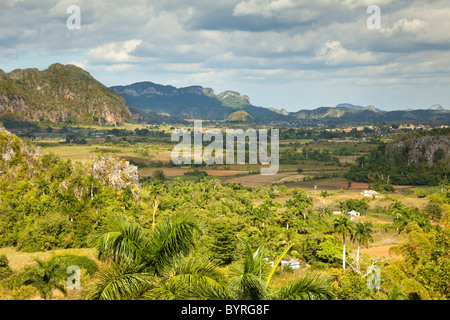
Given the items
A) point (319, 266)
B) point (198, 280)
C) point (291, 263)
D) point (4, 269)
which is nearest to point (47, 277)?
point (4, 269)

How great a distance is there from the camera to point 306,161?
10669 cm

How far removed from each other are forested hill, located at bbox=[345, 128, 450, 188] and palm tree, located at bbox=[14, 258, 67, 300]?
219ft

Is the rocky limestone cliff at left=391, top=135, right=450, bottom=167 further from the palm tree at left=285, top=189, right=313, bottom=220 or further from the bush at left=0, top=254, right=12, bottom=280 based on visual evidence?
the bush at left=0, top=254, right=12, bottom=280

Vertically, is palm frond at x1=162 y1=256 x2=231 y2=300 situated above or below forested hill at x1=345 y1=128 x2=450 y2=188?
above

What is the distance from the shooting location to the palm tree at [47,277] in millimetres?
20781

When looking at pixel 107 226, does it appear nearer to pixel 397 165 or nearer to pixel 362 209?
pixel 362 209

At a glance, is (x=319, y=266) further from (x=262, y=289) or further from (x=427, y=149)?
(x=427, y=149)

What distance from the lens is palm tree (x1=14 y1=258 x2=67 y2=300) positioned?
20.8 meters

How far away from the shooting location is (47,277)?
2098 centimetres

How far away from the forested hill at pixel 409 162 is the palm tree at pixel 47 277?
2628 inches

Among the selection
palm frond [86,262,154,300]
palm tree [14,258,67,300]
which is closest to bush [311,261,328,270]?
palm tree [14,258,67,300]

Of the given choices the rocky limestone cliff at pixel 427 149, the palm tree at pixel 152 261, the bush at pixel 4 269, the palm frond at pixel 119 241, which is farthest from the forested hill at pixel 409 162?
the palm frond at pixel 119 241

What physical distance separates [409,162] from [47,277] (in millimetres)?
93970
